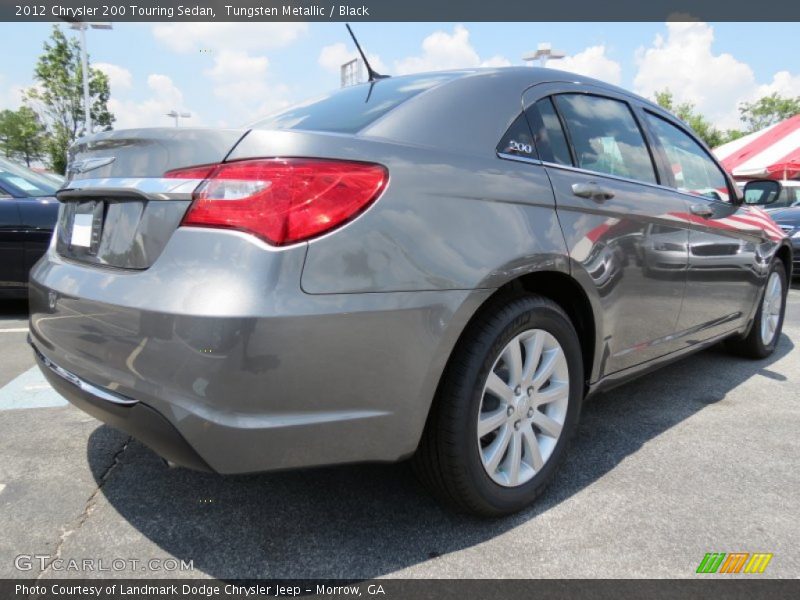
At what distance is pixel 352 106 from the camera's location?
2197 millimetres

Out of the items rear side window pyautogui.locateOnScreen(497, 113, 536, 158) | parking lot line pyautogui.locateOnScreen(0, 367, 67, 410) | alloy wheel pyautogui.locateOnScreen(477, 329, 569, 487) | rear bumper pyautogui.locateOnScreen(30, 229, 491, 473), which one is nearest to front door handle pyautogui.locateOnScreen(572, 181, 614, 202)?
rear side window pyautogui.locateOnScreen(497, 113, 536, 158)

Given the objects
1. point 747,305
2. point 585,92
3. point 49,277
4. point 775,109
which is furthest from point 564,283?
point 775,109

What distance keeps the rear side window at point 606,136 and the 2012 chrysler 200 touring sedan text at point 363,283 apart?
0.02 m

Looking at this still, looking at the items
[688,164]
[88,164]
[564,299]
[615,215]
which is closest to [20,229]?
[88,164]

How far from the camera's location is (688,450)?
2.65 meters

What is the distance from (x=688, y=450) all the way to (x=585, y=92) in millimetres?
1622

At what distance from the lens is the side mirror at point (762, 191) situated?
4.10 m

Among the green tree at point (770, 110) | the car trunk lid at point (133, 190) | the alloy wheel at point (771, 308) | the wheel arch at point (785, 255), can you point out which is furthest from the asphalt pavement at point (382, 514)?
the green tree at point (770, 110)

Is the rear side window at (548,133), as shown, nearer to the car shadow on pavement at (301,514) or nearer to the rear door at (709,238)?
the rear door at (709,238)

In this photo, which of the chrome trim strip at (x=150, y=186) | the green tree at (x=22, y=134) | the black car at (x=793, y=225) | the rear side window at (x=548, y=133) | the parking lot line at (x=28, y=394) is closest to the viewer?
the chrome trim strip at (x=150, y=186)

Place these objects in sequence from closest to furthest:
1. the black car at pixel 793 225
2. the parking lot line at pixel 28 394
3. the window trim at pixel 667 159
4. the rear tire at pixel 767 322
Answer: the window trim at pixel 667 159 < the parking lot line at pixel 28 394 < the rear tire at pixel 767 322 < the black car at pixel 793 225

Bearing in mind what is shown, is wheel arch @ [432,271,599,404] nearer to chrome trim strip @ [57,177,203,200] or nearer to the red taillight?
the red taillight

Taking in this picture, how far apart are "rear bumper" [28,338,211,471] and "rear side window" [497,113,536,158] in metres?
1.32

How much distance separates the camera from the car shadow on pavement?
1.84 m
